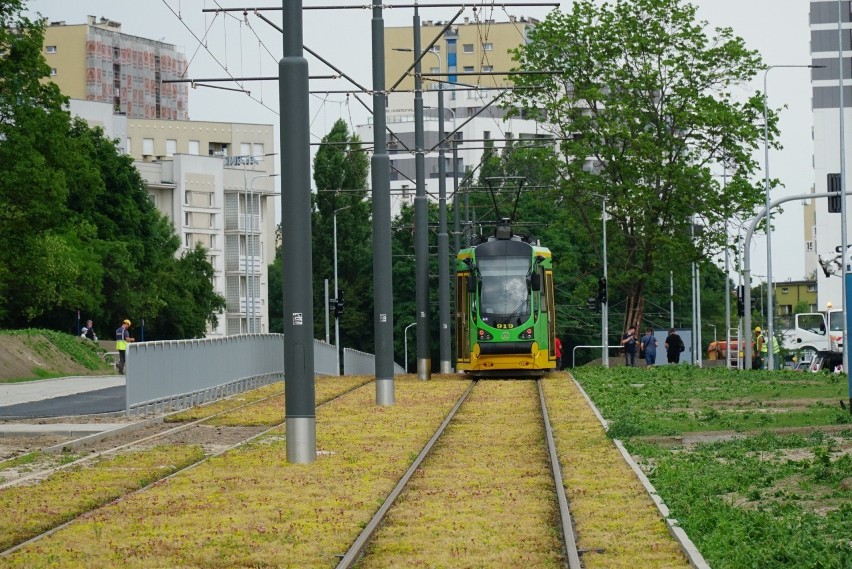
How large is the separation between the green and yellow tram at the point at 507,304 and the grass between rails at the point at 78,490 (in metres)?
21.3

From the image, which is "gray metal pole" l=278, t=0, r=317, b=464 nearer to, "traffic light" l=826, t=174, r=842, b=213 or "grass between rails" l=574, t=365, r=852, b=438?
"grass between rails" l=574, t=365, r=852, b=438

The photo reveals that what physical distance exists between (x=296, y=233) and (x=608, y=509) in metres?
6.50

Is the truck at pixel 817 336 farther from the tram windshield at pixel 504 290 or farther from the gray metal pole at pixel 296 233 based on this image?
the gray metal pole at pixel 296 233

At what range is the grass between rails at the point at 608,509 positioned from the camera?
11188 mm

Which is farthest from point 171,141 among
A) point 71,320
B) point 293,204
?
point 293,204

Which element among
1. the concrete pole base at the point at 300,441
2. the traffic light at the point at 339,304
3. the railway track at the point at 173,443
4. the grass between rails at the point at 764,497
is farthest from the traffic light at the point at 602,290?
the concrete pole base at the point at 300,441

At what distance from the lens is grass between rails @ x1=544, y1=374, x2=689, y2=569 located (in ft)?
36.7

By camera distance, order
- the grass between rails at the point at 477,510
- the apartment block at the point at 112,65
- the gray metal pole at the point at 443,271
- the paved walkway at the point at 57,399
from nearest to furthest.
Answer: the grass between rails at the point at 477,510, the paved walkway at the point at 57,399, the gray metal pole at the point at 443,271, the apartment block at the point at 112,65

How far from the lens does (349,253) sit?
98375mm

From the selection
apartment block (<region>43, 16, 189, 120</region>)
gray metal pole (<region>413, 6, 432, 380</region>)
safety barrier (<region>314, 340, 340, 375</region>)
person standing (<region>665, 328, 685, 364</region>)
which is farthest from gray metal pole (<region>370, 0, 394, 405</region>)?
apartment block (<region>43, 16, 189, 120</region>)

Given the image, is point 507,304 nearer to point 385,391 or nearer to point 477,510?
point 385,391

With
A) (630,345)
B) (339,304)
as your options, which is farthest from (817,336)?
Result: (339,304)

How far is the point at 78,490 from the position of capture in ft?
52.7

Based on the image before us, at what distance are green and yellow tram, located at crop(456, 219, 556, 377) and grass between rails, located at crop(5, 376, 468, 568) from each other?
63.4ft
